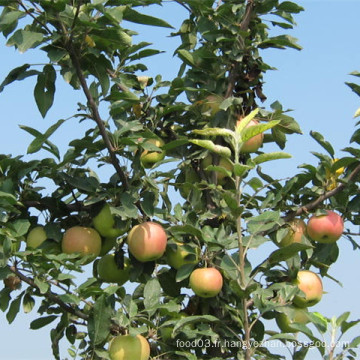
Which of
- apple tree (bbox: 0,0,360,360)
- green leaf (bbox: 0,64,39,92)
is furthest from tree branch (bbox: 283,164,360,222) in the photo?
green leaf (bbox: 0,64,39,92)

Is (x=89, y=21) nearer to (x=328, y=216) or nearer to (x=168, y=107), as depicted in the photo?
(x=168, y=107)

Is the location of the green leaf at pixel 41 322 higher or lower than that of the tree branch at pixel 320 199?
lower

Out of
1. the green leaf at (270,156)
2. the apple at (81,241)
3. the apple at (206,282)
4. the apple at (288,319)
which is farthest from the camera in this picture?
the apple at (288,319)

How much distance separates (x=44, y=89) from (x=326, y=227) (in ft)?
4.95

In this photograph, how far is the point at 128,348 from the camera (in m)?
3.00

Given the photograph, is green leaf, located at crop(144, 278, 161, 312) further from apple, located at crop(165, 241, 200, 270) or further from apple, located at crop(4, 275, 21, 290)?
apple, located at crop(4, 275, 21, 290)

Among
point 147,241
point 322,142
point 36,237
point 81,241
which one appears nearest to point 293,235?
point 322,142

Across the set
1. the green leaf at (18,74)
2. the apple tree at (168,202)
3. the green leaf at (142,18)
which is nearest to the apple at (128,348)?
the apple tree at (168,202)

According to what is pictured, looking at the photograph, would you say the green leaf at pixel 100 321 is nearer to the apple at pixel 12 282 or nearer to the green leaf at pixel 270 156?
the apple at pixel 12 282

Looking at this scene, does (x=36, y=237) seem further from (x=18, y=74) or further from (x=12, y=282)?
(x=18, y=74)

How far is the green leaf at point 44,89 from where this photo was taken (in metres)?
3.17

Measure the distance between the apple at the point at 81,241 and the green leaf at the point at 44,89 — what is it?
1.87ft

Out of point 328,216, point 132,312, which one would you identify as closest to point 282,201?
point 328,216

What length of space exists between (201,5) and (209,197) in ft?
3.44
